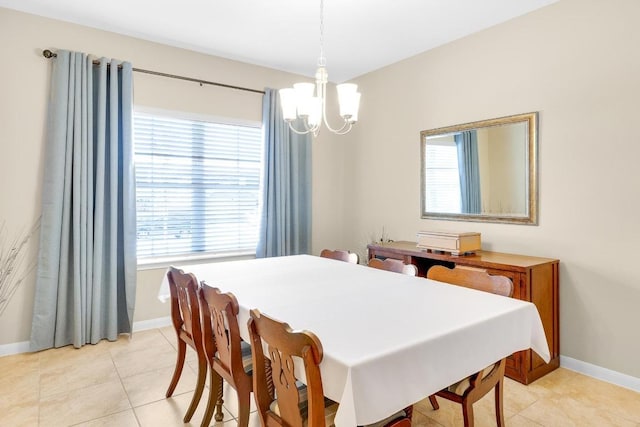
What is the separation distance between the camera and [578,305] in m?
2.70

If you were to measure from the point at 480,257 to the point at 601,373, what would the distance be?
105 cm

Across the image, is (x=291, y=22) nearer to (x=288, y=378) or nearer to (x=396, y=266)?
(x=396, y=266)

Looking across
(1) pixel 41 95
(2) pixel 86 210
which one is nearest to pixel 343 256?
(2) pixel 86 210

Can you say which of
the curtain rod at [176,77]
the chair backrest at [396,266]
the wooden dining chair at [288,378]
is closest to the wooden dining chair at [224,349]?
the wooden dining chair at [288,378]

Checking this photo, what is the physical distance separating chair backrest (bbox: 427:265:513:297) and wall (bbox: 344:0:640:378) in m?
1.08

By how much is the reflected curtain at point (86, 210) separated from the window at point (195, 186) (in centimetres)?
24

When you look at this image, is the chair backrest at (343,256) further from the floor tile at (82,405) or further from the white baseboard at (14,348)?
the white baseboard at (14,348)

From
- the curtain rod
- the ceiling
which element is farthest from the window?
the ceiling

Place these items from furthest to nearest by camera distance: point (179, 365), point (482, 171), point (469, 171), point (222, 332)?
1. point (469, 171)
2. point (482, 171)
3. point (179, 365)
4. point (222, 332)

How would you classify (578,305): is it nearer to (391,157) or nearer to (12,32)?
(391,157)

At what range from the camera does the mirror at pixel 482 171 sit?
9.67ft

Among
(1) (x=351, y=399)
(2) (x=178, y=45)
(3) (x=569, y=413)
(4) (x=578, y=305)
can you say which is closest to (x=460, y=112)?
(4) (x=578, y=305)

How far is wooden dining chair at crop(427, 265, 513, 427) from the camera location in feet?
5.44

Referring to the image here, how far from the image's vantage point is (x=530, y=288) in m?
2.55
